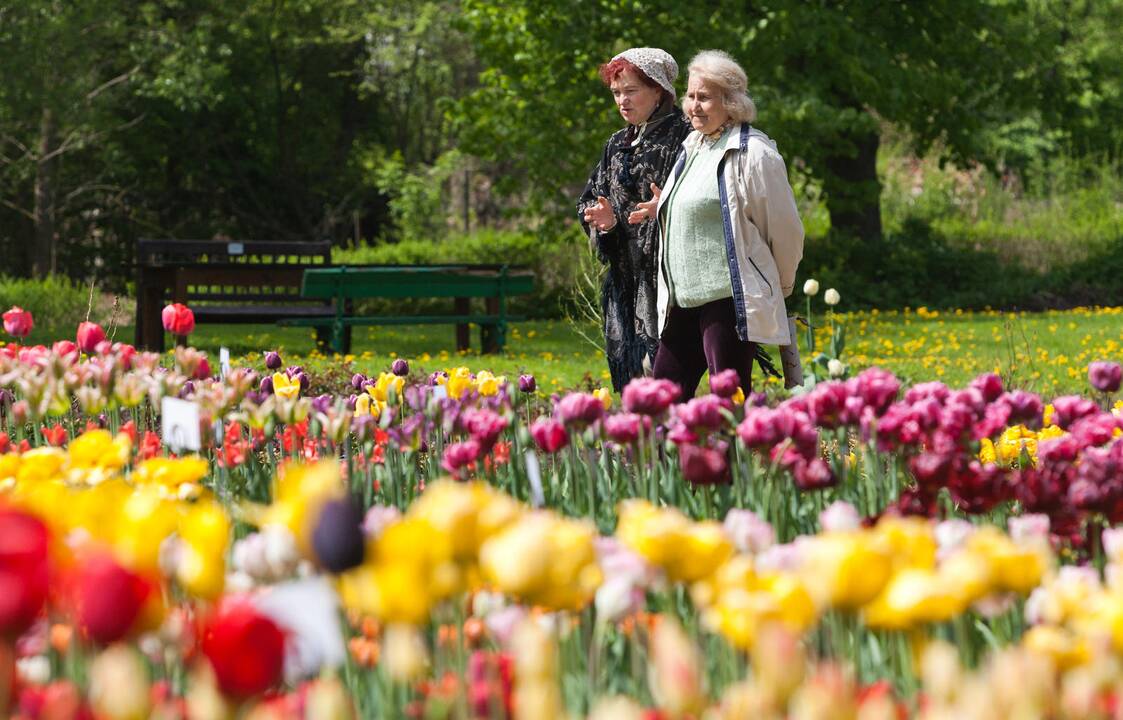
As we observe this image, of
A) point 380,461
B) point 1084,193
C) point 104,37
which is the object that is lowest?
point 380,461

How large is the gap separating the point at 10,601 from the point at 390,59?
1024 inches

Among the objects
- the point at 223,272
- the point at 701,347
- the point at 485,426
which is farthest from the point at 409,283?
the point at 485,426

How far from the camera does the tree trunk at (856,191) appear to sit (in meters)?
19.0

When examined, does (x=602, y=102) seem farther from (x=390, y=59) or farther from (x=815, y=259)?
(x=390, y=59)

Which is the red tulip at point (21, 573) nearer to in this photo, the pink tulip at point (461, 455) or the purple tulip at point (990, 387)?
the pink tulip at point (461, 455)

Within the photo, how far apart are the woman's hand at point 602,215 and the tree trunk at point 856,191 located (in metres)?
14.0

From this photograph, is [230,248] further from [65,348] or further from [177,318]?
[65,348]

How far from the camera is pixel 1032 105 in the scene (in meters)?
21.0

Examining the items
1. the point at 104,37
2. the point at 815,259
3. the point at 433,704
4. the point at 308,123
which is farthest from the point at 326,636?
the point at 308,123

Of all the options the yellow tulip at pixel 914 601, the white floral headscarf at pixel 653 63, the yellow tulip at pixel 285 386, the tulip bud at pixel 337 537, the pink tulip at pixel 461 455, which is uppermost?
the white floral headscarf at pixel 653 63

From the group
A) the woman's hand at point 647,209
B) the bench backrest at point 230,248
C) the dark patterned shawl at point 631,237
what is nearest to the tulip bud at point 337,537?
the woman's hand at point 647,209

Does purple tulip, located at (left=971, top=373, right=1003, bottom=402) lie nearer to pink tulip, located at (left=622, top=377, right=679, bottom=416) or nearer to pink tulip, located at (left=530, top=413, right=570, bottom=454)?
pink tulip, located at (left=622, top=377, right=679, bottom=416)

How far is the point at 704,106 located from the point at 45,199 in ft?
59.0

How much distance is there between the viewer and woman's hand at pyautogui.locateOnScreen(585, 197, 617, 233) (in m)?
5.27
